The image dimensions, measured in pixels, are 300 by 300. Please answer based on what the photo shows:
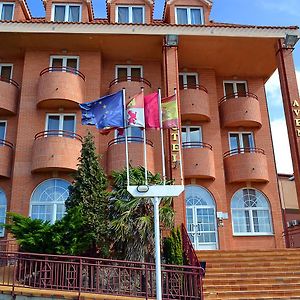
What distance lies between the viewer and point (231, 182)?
21.0 meters

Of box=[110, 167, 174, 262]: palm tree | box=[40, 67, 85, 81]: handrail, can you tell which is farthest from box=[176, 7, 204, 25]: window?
box=[110, 167, 174, 262]: palm tree

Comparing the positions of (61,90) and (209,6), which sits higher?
(209,6)

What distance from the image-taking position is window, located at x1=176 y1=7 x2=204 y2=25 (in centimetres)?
2269

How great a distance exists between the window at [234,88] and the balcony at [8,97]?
37.5 feet

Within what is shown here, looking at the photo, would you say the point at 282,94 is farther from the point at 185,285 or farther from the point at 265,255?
the point at 185,285

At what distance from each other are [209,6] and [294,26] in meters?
4.86

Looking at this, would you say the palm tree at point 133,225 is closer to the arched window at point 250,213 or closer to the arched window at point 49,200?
the arched window at point 49,200

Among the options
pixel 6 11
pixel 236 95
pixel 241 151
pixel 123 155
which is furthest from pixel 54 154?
pixel 236 95

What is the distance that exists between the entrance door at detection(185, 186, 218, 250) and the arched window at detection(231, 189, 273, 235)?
3.97 feet

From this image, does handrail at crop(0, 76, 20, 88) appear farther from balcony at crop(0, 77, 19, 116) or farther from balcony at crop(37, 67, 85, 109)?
balcony at crop(37, 67, 85, 109)

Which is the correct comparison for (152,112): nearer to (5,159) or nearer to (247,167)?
(5,159)

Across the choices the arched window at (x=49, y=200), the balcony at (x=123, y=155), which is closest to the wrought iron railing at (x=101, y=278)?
the arched window at (x=49, y=200)

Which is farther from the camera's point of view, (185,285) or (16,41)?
(16,41)

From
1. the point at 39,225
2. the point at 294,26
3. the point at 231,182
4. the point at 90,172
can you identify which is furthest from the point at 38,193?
the point at 294,26
